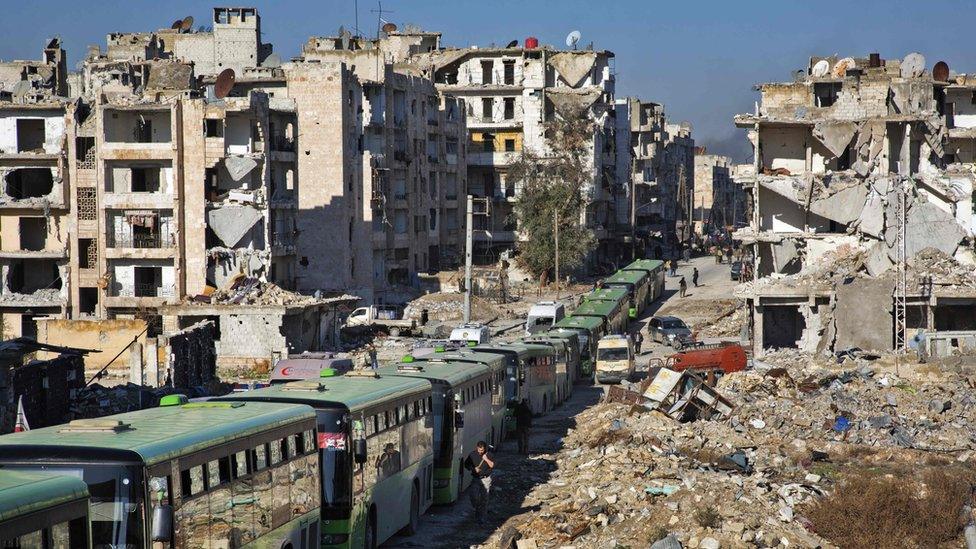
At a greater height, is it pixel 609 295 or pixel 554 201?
pixel 554 201

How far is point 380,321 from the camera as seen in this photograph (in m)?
66.1

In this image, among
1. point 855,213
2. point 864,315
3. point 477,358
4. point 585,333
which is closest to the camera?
point 477,358

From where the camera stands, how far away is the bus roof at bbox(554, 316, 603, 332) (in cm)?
5569

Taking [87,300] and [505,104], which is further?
[505,104]

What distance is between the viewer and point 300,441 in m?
17.9

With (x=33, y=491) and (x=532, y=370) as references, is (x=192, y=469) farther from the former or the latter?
(x=532, y=370)

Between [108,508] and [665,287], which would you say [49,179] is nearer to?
[665,287]

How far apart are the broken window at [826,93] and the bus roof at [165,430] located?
4821 centimetres

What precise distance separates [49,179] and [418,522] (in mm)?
45602

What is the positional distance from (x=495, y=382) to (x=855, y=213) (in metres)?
29.6

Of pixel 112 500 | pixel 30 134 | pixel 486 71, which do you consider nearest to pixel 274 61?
pixel 30 134

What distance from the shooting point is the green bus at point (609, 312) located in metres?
60.8

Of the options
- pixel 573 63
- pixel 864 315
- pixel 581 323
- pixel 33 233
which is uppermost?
pixel 573 63

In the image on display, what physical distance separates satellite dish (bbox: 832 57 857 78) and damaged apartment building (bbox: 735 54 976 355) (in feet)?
0.93
